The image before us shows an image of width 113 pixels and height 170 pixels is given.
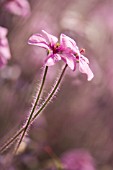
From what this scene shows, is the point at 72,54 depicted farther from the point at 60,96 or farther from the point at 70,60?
the point at 60,96

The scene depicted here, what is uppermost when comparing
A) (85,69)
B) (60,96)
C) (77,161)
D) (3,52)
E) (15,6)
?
(60,96)

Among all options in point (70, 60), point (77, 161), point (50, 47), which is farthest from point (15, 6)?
point (77, 161)

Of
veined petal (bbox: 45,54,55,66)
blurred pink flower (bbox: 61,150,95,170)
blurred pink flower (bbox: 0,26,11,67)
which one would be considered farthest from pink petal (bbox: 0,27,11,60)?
blurred pink flower (bbox: 61,150,95,170)

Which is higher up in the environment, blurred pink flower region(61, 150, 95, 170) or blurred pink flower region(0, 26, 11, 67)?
blurred pink flower region(0, 26, 11, 67)

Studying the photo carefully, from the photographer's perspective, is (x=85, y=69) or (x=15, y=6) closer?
(x=85, y=69)

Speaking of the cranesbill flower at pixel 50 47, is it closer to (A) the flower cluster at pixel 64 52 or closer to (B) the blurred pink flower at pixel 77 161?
(A) the flower cluster at pixel 64 52

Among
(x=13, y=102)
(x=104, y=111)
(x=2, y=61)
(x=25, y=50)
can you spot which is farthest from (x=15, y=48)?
(x=2, y=61)

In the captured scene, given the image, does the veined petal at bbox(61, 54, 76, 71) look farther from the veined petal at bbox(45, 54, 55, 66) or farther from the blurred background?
the blurred background
